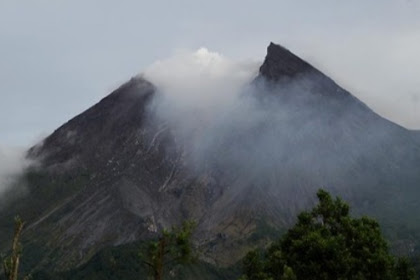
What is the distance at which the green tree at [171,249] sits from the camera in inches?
1449

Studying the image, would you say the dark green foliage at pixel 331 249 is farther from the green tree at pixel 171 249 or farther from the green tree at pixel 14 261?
the green tree at pixel 14 261

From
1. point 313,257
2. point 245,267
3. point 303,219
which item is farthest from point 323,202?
point 245,267

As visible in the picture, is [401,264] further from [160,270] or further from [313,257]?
[160,270]

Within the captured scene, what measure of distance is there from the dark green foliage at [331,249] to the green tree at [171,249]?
32.7 feet

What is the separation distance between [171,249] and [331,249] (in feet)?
49.8

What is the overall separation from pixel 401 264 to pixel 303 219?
11793 millimetres

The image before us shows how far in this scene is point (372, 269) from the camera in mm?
48812

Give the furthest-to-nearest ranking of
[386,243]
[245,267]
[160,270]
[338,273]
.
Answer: [245,267], [386,243], [338,273], [160,270]

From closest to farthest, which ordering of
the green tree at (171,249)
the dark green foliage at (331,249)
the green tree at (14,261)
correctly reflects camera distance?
the green tree at (14,261) → the green tree at (171,249) → the dark green foliage at (331,249)

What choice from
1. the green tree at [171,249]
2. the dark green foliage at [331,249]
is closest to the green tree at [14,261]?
the green tree at [171,249]

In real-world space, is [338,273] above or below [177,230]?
below

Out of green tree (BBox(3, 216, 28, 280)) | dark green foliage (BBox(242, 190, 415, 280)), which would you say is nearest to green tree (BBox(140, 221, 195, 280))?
green tree (BBox(3, 216, 28, 280))

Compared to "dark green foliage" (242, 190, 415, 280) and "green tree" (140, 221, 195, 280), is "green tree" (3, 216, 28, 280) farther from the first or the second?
"dark green foliage" (242, 190, 415, 280)

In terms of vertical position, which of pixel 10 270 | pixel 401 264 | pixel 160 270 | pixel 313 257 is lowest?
pixel 401 264
